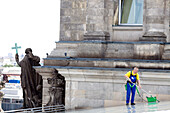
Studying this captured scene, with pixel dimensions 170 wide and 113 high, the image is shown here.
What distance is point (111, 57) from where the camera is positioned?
22.9 metres

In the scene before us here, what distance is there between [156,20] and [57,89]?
498 centimetres

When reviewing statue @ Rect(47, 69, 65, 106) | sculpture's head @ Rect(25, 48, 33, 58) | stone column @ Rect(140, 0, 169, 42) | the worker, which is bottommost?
statue @ Rect(47, 69, 65, 106)

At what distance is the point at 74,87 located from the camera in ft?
76.2

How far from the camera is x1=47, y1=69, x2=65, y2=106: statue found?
23.5 m

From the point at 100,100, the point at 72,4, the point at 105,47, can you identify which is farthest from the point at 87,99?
the point at 72,4

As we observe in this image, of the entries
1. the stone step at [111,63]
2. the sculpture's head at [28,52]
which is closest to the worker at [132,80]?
the stone step at [111,63]

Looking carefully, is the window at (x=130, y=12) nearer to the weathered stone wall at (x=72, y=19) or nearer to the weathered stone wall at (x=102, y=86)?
the weathered stone wall at (x=72, y=19)

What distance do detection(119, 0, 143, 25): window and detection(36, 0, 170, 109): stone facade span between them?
0.32 metres

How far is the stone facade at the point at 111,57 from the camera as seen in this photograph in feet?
71.9

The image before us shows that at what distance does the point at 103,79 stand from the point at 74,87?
1400mm

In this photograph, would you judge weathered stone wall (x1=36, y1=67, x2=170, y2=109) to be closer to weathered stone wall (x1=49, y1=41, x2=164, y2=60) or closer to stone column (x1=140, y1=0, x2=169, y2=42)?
weathered stone wall (x1=49, y1=41, x2=164, y2=60)

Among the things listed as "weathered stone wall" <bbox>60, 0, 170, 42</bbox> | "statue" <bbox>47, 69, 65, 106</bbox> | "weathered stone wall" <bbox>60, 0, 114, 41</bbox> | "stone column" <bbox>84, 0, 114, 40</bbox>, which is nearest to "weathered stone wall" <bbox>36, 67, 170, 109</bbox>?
"statue" <bbox>47, 69, 65, 106</bbox>

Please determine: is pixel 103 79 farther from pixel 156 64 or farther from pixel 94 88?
pixel 156 64

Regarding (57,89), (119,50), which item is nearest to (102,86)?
(119,50)
